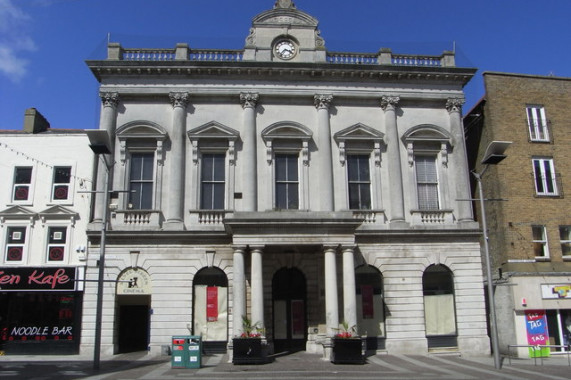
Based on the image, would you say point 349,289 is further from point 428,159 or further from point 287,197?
point 428,159

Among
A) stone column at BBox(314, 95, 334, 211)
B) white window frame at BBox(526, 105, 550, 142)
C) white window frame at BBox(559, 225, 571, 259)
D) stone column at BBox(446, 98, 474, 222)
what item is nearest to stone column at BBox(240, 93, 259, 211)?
stone column at BBox(314, 95, 334, 211)

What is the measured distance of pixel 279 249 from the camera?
22.5 meters

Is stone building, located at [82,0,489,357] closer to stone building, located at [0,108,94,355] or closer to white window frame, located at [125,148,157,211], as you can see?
white window frame, located at [125,148,157,211]

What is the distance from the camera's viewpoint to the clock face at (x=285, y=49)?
83.6 feet

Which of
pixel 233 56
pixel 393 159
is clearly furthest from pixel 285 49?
pixel 393 159

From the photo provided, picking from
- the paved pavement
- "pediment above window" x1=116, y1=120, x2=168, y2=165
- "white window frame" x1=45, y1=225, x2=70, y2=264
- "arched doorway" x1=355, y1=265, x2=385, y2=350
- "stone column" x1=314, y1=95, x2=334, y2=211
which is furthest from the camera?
"pediment above window" x1=116, y1=120, x2=168, y2=165

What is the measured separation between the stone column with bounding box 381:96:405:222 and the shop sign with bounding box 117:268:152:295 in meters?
11.6

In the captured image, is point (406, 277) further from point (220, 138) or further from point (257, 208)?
point (220, 138)

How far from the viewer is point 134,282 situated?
73.0ft

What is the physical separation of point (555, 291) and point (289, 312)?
12608 mm

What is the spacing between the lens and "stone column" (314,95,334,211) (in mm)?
23547

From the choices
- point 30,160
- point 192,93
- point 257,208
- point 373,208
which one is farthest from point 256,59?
point 30,160

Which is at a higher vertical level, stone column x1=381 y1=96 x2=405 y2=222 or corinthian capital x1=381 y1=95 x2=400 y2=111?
corinthian capital x1=381 y1=95 x2=400 y2=111

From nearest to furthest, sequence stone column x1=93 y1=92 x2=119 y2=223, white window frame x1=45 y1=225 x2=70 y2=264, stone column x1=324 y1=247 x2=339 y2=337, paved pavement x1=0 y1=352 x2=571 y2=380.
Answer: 1. paved pavement x1=0 y1=352 x2=571 y2=380
2. stone column x1=324 y1=247 x2=339 y2=337
3. white window frame x1=45 y1=225 x2=70 y2=264
4. stone column x1=93 y1=92 x2=119 y2=223
